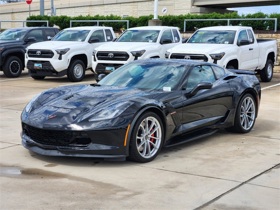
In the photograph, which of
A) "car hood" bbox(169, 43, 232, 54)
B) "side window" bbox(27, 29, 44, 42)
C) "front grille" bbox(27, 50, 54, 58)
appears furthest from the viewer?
"side window" bbox(27, 29, 44, 42)

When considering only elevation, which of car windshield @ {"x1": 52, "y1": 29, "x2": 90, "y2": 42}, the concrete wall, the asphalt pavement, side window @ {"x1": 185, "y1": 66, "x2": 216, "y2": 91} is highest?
the concrete wall

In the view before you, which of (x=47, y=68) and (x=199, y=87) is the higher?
(x=199, y=87)

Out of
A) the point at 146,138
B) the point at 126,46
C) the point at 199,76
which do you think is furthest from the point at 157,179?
the point at 126,46

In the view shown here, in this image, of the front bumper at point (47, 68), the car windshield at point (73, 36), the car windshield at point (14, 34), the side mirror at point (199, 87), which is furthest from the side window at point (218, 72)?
the car windshield at point (14, 34)

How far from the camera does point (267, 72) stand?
54.0ft

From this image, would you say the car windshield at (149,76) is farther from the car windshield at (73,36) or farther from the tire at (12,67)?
the tire at (12,67)

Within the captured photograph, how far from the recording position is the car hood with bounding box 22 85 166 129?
5973 millimetres

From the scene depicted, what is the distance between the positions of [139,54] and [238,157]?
865 centimetres

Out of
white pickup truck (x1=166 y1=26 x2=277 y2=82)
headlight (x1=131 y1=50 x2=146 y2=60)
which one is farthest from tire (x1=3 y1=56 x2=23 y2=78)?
white pickup truck (x1=166 y1=26 x2=277 y2=82)

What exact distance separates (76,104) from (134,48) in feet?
29.3

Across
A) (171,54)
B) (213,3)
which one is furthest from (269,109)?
(213,3)

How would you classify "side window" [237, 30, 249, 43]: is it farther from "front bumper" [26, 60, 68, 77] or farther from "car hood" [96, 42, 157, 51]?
"front bumper" [26, 60, 68, 77]

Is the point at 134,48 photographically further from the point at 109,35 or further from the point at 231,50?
the point at 109,35

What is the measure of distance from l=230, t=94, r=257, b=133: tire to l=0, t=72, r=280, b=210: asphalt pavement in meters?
0.37
